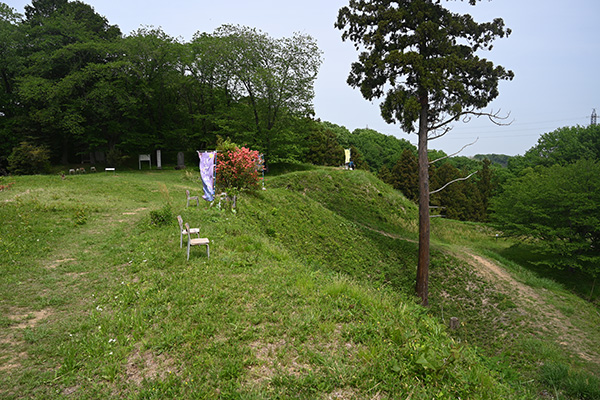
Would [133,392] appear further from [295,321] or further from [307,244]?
[307,244]

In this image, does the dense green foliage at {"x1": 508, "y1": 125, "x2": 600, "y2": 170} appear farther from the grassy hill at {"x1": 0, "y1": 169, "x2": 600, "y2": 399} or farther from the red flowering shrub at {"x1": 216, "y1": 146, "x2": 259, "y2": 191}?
the red flowering shrub at {"x1": 216, "y1": 146, "x2": 259, "y2": 191}

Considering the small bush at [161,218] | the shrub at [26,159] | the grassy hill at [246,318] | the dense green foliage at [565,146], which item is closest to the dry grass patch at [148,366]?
the grassy hill at [246,318]

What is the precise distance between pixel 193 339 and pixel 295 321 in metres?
1.52

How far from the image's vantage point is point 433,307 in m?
13.0

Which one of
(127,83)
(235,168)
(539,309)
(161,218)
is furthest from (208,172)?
(127,83)

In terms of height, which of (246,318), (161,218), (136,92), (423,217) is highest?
(136,92)

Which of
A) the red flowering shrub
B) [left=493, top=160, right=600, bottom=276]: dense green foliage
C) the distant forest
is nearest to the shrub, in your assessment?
the distant forest

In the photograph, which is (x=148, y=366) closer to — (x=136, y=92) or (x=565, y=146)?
(x=136, y=92)

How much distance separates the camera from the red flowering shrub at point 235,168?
14.1 metres

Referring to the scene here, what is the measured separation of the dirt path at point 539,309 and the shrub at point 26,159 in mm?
32801

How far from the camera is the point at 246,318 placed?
523 cm

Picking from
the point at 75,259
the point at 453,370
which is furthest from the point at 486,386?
the point at 75,259

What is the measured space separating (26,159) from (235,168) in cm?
2425

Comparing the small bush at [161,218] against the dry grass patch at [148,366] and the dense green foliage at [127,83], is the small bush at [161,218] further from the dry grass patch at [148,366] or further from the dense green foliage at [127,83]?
the dense green foliage at [127,83]
